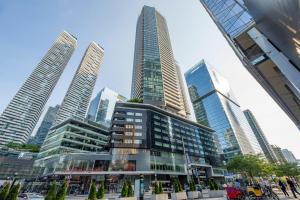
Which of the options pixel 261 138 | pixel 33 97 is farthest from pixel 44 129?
pixel 261 138

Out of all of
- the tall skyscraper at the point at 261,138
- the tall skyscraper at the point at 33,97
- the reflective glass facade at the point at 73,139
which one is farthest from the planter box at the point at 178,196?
the tall skyscraper at the point at 261,138

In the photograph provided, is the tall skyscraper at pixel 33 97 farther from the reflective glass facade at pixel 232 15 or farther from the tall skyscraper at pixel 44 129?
the reflective glass facade at pixel 232 15

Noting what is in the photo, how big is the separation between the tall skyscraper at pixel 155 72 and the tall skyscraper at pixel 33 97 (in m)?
71.4

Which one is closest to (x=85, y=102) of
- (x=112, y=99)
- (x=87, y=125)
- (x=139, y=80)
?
(x=112, y=99)

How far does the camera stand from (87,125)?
211ft

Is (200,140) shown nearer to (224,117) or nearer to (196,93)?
(224,117)

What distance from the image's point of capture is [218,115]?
10588 centimetres

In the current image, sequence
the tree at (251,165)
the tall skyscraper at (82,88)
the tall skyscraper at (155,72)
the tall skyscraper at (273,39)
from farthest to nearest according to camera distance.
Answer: the tall skyscraper at (82,88)
the tall skyscraper at (155,72)
the tree at (251,165)
the tall skyscraper at (273,39)

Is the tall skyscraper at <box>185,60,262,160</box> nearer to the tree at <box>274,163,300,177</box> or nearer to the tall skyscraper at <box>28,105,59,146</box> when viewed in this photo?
the tree at <box>274,163,300,177</box>

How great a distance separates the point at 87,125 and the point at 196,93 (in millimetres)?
93960

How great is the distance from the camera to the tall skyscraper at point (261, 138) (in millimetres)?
140000

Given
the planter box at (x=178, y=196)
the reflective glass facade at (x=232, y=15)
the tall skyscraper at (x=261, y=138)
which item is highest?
the tall skyscraper at (x=261, y=138)

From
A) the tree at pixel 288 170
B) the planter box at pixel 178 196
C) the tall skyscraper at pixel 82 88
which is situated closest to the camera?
the planter box at pixel 178 196

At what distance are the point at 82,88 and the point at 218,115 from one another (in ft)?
349
